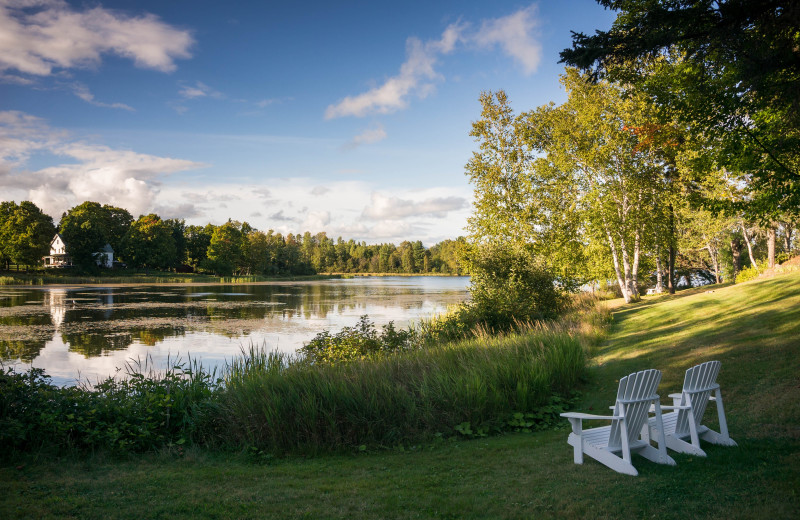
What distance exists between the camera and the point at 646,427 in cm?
511

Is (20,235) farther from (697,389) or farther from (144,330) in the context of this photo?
(697,389)

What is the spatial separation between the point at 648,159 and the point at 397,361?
1863 centimetres

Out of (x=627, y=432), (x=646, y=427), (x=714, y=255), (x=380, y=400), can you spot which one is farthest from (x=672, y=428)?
(x=714, y=255)

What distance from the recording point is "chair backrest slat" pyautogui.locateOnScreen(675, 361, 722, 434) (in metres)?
5.15

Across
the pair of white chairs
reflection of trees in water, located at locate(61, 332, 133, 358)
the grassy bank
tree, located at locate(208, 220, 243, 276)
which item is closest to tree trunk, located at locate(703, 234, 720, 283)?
the pair of white chairs

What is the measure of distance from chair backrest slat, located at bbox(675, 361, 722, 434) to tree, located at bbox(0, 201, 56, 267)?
80300 millimetres

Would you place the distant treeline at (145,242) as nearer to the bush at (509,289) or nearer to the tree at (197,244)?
the tree at (197,244)

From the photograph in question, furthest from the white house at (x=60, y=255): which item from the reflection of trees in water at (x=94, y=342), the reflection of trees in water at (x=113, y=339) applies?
the reflection of trees in water at (x=94, y=342)

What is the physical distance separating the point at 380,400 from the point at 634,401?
12.1ft

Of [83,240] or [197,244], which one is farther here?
[197,244]

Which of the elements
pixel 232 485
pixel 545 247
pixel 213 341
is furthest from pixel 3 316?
pixel 545 247

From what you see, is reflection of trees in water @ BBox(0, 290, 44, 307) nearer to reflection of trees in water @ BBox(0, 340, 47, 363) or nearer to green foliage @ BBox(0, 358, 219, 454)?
reflection of trees in water @ BBox(0, 340, 47, 363)

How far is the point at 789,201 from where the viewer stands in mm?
9281

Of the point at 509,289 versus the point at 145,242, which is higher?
the point at 145,242
